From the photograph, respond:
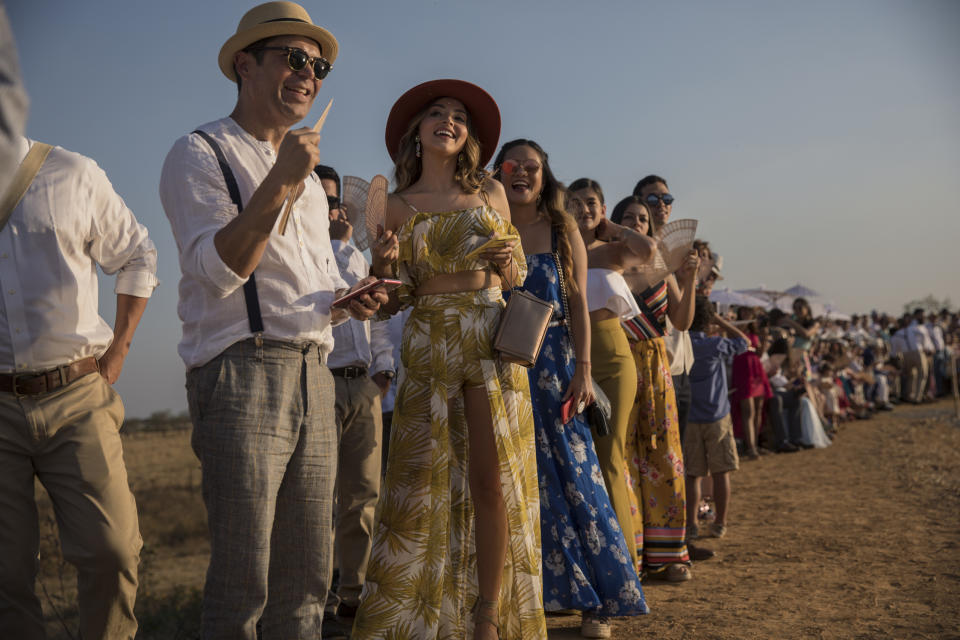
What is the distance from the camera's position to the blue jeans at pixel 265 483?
7.93 feet

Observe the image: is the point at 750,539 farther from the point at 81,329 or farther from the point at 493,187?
the point at 81,329

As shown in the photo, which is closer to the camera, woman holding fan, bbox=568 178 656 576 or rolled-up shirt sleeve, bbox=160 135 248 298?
rolled-up shirt sleeve, bbox=160 135 248 298

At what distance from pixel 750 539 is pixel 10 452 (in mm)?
5873

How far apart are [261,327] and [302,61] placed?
0.87m

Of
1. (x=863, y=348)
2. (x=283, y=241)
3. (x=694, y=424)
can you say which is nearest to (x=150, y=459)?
(x=863, y=348)

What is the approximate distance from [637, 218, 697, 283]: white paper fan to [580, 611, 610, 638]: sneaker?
248 centimetres

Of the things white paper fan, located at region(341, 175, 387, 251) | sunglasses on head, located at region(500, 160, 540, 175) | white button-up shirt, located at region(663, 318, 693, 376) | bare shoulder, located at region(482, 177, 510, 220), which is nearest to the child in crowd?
white button-up shirt, located at region(663, 318, 693, 376)

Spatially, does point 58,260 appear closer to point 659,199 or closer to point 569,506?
point 569,506

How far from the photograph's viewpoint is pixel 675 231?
5.66 meters

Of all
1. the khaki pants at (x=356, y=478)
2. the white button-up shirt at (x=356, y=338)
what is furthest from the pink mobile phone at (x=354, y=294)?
the khaki pants at (x=356, y=478)

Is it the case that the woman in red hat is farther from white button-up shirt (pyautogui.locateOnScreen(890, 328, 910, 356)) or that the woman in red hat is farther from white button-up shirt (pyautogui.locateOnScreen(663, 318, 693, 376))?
white button-up shirt (pyautogui.locateOnScreen(890, 328, 910, 356))

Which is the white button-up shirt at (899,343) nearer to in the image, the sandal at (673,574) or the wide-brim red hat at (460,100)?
the sandal at (673,574)

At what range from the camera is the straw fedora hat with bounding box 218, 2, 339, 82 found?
8.75ft

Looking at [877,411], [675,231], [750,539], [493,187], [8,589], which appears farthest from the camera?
[877,411]
